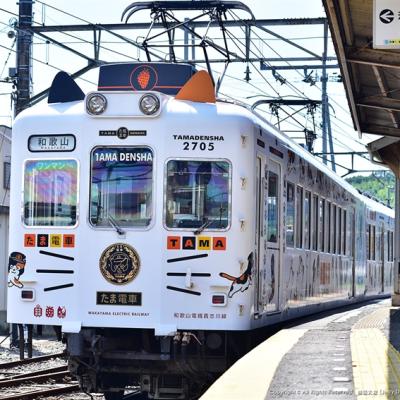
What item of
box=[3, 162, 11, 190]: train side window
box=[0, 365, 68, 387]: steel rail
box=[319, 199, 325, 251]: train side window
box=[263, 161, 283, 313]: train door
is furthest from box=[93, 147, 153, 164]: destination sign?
box=[3, 162, 11, 190]: train side window

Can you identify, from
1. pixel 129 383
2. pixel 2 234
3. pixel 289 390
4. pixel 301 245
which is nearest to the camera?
pixel 289 390

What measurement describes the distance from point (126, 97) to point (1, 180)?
24.8m

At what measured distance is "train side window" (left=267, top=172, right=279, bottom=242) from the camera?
982cm

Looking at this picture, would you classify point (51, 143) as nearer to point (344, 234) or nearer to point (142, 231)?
point (142, 231)

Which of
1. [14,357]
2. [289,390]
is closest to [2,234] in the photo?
[14,357]

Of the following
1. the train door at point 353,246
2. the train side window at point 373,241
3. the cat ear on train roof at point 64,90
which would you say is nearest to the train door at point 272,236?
the cat ear on train roof at point 64,90

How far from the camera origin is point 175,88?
9.61m

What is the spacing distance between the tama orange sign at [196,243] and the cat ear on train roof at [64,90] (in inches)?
71.3

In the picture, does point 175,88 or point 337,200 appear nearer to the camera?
point 175,88

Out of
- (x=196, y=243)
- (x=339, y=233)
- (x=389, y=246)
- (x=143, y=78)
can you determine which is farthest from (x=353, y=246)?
(x=196, y=243)

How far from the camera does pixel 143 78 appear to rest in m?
9.61

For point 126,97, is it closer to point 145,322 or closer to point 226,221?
point 226,221

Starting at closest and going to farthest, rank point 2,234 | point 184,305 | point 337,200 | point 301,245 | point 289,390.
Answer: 1. point 289,390
2. point 184,305
3. point 301,245
4. point 337,200
5. point 2,234

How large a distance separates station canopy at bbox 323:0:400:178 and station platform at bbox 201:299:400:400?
102 inches
